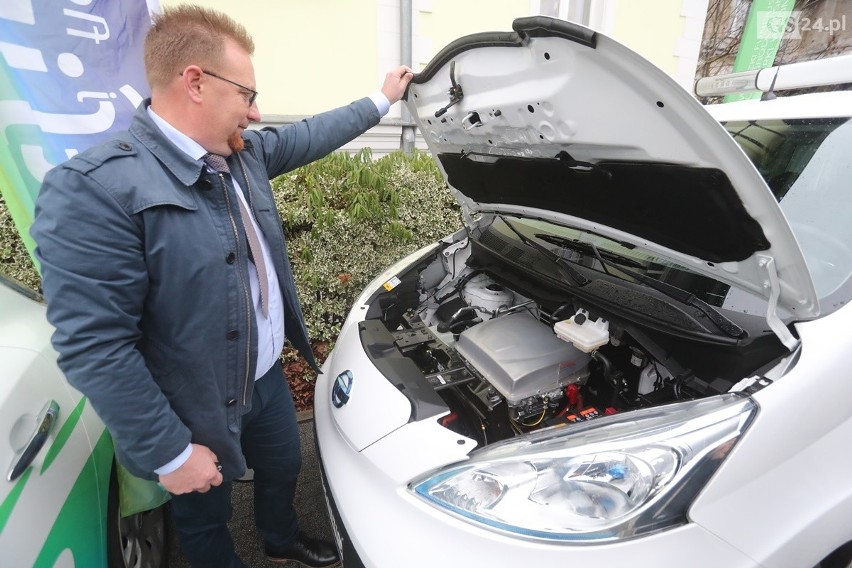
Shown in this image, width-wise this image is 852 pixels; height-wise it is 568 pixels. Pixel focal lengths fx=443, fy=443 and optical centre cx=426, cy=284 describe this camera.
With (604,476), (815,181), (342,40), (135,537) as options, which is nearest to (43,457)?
(135,537)

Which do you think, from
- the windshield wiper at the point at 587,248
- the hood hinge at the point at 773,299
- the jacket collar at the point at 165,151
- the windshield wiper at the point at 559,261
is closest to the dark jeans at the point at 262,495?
the jacket collar at the point at 165,151

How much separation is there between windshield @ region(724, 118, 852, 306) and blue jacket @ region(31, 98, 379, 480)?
1.72m

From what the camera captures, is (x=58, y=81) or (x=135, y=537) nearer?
(x=135, y=537)

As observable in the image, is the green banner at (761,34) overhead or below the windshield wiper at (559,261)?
overhead

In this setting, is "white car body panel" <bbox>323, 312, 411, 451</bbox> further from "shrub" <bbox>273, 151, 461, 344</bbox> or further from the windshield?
"shrub" <bbox>273, 151, 461, 344</bbox>

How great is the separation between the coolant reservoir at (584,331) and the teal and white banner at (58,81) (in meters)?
2.25

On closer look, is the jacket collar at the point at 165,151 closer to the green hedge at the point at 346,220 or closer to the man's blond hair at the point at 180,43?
the man's blond hair at the point at 180,43

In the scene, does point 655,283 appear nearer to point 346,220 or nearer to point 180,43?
point 180,43

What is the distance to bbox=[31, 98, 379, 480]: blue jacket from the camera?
3.44 feet

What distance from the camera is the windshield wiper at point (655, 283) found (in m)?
1.39

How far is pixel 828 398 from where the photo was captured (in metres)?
1.12

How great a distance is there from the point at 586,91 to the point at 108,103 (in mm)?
2144

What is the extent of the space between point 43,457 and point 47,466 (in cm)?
3

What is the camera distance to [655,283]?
168cm
